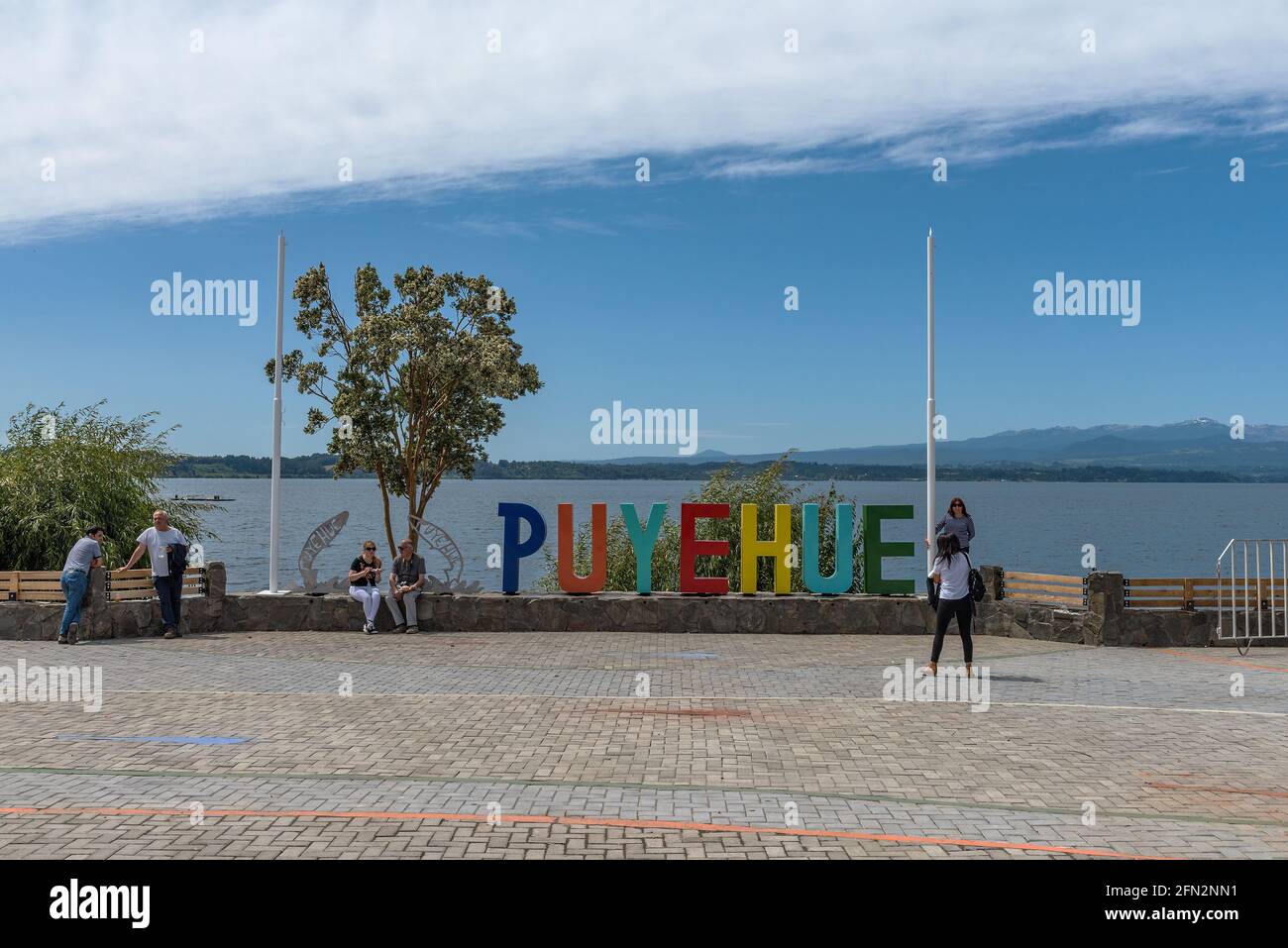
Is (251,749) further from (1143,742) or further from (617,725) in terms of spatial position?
(1143,742)

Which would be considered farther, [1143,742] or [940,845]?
[1143,742]

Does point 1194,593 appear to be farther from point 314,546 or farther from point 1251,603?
point 314,546

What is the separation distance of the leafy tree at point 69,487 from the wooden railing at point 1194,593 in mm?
21746

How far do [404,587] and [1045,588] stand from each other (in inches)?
418

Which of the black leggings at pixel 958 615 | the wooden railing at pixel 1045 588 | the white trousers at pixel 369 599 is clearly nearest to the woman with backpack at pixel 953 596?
the black leggings at pixel 958 615

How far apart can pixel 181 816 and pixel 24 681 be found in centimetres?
714

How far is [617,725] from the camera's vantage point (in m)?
10.5

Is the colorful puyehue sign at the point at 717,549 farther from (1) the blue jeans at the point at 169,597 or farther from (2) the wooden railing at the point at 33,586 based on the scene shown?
(2) the wooden railing at the point at 33,586

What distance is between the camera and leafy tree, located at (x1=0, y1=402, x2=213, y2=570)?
997 inches

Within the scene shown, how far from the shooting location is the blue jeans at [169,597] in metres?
17.4

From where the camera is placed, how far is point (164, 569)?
1725 centimetres

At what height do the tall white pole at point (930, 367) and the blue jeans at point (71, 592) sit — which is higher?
the tall white pole at point (930, 367)
